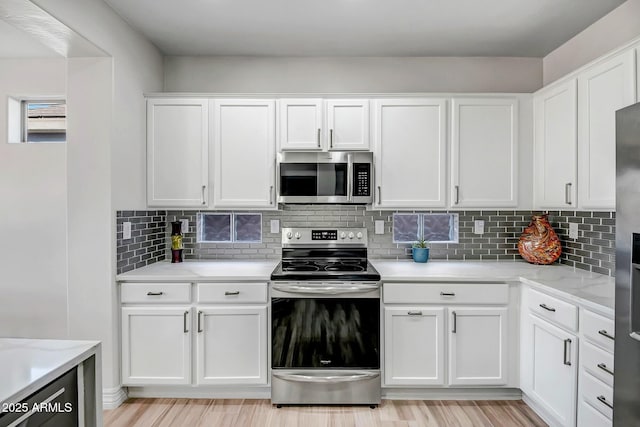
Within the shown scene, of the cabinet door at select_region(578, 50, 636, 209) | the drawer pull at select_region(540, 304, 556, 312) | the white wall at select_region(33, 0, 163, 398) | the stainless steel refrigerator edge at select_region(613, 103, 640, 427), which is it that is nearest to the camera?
the stainless steel refrigerator edge at select_region(613, 103, 640, 427)

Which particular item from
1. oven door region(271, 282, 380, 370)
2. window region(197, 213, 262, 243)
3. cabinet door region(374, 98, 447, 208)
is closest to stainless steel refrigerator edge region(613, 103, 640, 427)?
oven door region(271, 282, 380, 370)

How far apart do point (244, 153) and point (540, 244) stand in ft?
7.67

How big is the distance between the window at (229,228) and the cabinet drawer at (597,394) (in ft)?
7.74

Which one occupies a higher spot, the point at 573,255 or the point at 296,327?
the point at 573,255

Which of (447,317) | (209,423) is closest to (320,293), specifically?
(447,317)

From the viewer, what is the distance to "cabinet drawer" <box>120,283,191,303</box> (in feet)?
8.54

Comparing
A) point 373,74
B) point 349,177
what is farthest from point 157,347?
point 373,74

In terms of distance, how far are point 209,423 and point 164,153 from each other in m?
1.89

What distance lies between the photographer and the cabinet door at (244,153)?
2932 mm

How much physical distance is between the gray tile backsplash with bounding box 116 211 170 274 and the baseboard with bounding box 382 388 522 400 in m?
1.98

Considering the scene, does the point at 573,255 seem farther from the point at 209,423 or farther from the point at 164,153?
the point at 164,153

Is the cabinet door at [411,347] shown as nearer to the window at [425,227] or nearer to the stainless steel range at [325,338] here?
the stainless steel range at [325,338]

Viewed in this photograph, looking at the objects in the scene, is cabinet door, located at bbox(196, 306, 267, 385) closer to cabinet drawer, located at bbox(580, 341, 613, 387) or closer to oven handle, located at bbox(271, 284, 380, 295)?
oven handle, located at bbox(271, 284, 380, 295)

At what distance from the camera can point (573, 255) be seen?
2.91 m
